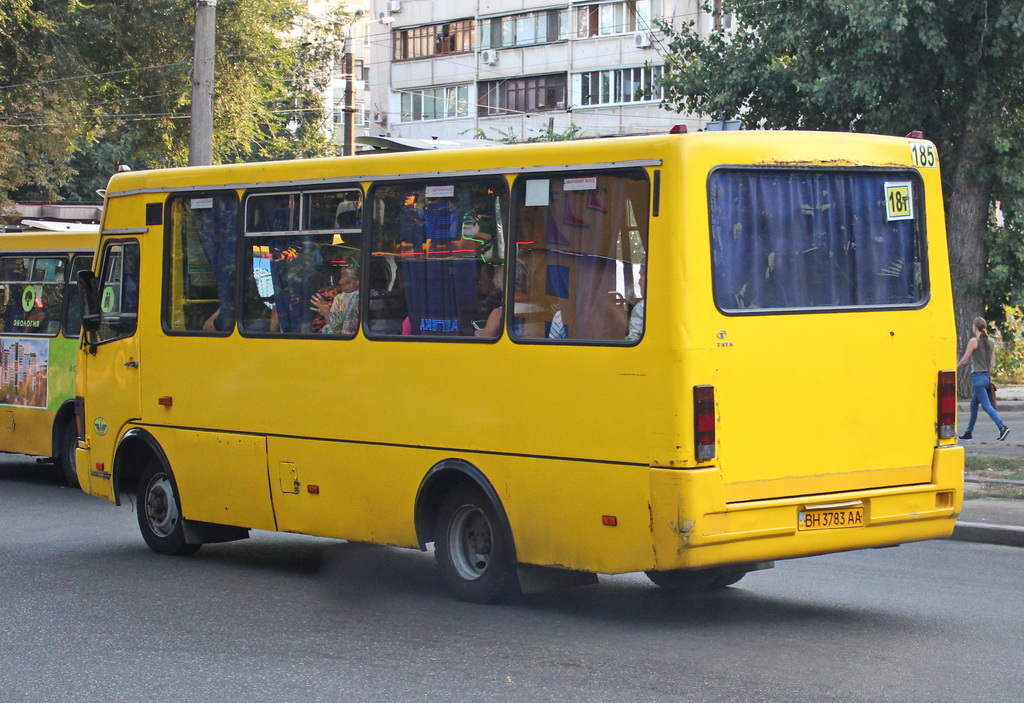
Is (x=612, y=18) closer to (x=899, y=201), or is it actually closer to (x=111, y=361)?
(x=111, y=361)

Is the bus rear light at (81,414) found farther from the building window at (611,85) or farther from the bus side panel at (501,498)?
the building window at (611,85)

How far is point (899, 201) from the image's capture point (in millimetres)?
7922

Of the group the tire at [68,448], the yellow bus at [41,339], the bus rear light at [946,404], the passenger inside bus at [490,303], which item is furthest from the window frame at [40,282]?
the bus rear light at [946,404]

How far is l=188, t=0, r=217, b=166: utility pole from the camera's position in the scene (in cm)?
2014

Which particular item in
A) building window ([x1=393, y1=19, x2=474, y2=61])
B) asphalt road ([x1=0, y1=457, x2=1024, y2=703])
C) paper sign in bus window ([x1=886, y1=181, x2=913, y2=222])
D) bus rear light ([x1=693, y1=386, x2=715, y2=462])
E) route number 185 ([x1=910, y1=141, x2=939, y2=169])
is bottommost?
asphalt road ([x1=0, y1=457, x2=1024, y2=703])

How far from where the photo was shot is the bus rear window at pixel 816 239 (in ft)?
24.0

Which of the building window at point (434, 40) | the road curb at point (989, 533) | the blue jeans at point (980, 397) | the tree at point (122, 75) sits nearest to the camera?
the road curb at point (989, 533)

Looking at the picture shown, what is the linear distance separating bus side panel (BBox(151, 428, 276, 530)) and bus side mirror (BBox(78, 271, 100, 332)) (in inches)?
47.4

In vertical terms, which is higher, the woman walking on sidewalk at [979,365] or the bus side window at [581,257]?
the bus side window at [581,257]

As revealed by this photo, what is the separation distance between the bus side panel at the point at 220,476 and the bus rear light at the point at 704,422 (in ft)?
11.8

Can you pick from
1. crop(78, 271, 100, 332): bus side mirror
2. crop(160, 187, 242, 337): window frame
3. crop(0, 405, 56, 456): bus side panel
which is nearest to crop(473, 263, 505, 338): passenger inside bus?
crop(160, 187, 242, 337): window frame

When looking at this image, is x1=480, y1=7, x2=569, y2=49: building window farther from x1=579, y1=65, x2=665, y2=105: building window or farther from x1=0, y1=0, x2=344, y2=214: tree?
x1=0, y1=0, x2=344, y2=214: tree

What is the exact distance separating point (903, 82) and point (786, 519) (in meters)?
A: 19.3

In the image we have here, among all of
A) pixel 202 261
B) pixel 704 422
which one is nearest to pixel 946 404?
pixel 704 422
